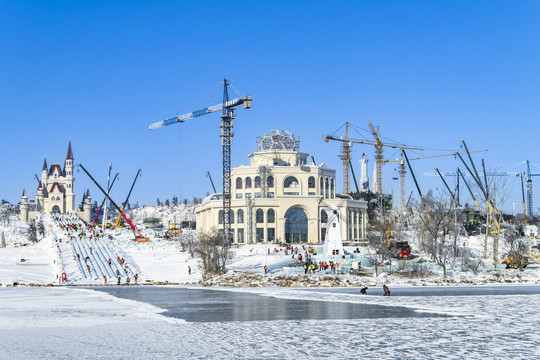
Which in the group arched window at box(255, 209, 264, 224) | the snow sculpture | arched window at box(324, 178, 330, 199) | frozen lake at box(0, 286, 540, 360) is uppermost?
arched window at box(324, 178, 330, 199)

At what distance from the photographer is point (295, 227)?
105875 mm

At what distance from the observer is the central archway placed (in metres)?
106

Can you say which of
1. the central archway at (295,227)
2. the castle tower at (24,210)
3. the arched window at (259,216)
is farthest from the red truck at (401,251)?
the castle tower at (24,210)

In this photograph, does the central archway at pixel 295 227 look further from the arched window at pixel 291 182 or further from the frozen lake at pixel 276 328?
the frozen lake at pixel 276 328

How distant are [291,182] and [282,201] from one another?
19.4ft

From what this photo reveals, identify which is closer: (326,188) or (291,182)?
(291,182)

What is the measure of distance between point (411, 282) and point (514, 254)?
15.6 m

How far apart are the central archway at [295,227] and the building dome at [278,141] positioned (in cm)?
1528

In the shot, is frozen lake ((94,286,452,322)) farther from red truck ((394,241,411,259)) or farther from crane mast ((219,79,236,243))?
crane mast ((219,79,236,243))

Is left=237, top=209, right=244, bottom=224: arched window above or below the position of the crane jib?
below

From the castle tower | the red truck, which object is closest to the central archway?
the red truck

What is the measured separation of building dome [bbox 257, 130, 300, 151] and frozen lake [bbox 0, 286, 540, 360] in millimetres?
80582

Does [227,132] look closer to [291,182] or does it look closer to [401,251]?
[291,182]

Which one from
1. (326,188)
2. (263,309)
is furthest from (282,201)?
(263,309)
